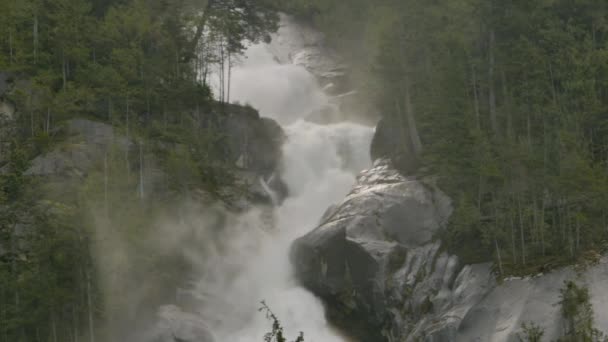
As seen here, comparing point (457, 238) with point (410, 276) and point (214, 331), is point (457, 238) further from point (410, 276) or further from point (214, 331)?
point (214, 331)

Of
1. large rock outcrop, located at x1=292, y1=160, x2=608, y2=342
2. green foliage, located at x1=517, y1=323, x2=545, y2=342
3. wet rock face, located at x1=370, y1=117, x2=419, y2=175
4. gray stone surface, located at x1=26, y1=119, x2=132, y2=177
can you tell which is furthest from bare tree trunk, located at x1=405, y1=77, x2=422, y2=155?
green foliage, located at x1=517, y1=323, x2=545, y2=342

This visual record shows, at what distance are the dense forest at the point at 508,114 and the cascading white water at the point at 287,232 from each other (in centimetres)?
493

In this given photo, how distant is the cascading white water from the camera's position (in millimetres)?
37500

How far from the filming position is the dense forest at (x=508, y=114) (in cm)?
3262

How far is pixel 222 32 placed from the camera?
166 feet

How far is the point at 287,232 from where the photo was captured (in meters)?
45.1

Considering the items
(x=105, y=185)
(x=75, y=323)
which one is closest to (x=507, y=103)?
(x=105, y=185)

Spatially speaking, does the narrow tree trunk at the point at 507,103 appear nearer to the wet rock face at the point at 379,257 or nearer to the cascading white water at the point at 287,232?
the wet rock face at the point at 379,257

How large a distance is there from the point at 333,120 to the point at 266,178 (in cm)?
1109

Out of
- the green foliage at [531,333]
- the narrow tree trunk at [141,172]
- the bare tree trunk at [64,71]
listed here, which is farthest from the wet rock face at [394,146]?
the bare tree trunk at [64,71]

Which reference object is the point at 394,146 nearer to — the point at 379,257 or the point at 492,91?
the point at 492,91

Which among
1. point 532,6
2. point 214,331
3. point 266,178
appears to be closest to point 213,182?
point 266,178

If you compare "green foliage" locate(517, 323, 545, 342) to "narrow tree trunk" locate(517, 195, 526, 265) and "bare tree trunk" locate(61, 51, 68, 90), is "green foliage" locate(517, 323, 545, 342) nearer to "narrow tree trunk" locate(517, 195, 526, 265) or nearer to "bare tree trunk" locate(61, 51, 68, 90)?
"narrow tree trunk" locate(517, 195, 526, 265)

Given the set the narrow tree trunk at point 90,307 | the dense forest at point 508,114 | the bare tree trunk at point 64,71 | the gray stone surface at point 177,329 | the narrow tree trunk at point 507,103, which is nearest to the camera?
the narrow tree trunk at point 90,307
